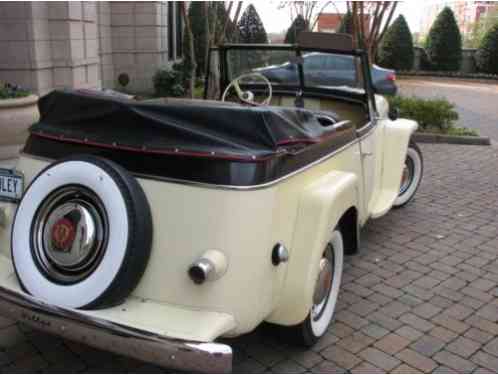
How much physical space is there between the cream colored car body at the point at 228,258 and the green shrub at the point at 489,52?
77.1 feet

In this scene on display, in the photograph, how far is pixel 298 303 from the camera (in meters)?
2.64

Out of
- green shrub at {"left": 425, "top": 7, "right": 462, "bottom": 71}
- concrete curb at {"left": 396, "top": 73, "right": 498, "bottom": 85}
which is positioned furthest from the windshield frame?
green shrub at {"left": 425, "top": 7, "right": 462, "bottom": 71}

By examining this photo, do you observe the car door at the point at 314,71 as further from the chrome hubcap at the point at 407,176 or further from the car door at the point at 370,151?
the chrome hubcap at the point at 407,176

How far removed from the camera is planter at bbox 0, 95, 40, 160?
6695 millimetres

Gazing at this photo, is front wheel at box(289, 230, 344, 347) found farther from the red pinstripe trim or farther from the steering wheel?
the steering wheel

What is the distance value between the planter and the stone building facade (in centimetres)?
209

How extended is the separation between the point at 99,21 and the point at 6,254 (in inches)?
445

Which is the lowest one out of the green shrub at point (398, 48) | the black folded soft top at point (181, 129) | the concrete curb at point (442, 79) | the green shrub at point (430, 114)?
the green shrub at point (430, 114)

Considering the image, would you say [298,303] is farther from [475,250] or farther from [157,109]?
[475,250]

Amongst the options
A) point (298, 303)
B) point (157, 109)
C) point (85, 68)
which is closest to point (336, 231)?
point (298, 303)

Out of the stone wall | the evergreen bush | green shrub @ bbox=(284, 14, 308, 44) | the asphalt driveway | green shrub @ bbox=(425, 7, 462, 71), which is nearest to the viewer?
the stone wall

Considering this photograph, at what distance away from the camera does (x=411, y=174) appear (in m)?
5.69

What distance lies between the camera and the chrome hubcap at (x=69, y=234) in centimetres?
241

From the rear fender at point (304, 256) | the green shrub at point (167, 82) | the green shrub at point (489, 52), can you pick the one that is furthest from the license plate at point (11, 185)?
the green shrub at point (489, 52)
